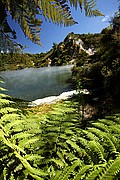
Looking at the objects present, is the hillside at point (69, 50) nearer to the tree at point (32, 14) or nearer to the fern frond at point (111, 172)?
the tree at point (32, 14)

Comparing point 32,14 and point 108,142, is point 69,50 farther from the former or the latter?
point 108,142

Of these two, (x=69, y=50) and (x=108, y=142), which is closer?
(x=108, y=142)

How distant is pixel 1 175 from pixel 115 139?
1.81 ft

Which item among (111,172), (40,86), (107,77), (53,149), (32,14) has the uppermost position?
(32,14)

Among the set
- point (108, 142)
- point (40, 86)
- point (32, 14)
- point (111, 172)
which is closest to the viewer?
point (111, 172)

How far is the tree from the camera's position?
172cm

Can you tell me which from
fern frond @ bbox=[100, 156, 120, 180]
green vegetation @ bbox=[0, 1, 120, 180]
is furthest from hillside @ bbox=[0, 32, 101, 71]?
fern frond @ bbox=[100, 156, 120, 180]

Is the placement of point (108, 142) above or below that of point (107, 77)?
above

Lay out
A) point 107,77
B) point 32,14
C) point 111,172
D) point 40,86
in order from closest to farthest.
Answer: point 111,172
point 32,14
point 107,77
point 40,86

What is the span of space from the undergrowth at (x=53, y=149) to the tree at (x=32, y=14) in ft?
2.19

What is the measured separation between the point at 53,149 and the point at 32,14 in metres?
1.14

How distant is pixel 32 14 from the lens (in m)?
1.93

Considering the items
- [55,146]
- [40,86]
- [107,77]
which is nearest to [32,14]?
[55,146]

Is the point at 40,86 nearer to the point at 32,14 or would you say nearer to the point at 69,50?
the point at 32,14
